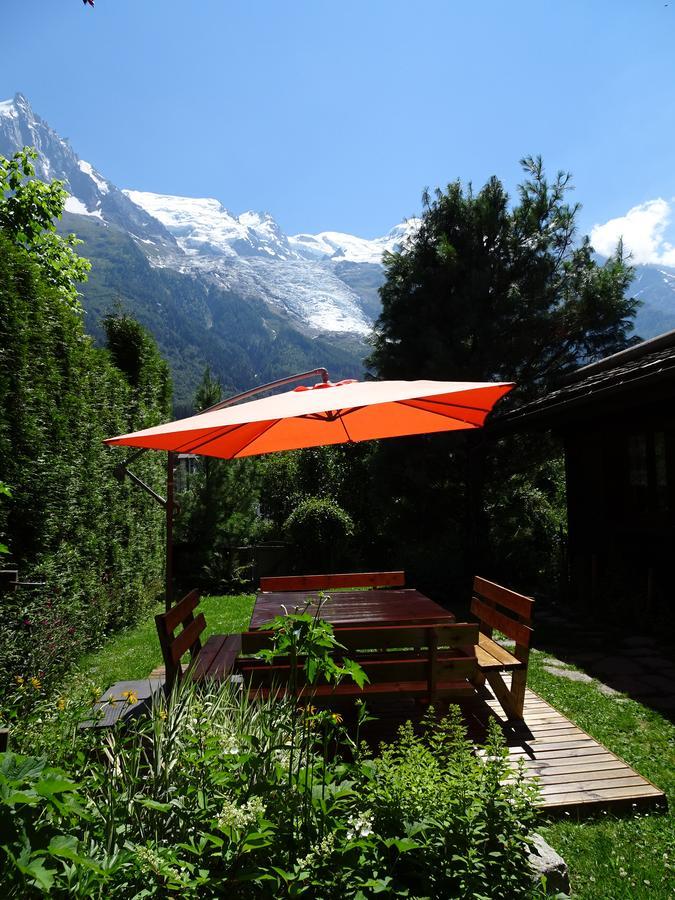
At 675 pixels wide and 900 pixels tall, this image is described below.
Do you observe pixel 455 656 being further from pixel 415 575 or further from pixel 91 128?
pixel 91 128

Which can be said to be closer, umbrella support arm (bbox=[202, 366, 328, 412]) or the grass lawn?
the grass lawn

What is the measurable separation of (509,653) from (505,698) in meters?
0.32

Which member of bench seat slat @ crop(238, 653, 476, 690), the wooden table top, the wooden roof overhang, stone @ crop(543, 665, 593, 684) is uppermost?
the wooden roof overhang

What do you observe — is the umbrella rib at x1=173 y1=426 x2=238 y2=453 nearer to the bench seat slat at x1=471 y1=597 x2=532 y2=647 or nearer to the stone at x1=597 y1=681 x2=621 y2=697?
the bench seat slat at x1=471 y1=597 x2=532 y2=647

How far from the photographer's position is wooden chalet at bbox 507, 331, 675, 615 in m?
7.88

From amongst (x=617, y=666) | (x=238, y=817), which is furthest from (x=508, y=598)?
(x=238, y=817)

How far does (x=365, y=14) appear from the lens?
5.38 metres

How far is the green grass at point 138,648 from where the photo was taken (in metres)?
6.08

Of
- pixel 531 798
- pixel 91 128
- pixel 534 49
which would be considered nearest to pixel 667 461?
pixel 534 49

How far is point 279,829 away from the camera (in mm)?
1711

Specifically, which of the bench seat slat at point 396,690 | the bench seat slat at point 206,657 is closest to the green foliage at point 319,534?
the bench seat slat at point 206,657

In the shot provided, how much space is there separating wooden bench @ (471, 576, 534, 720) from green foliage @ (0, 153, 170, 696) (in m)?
3.59

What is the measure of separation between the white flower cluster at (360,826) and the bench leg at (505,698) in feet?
8.82

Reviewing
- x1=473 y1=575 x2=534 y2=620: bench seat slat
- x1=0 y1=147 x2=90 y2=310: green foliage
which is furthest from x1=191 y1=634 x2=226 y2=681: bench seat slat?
x1=0 y1=147 x2=90 y2=310: green foliage
